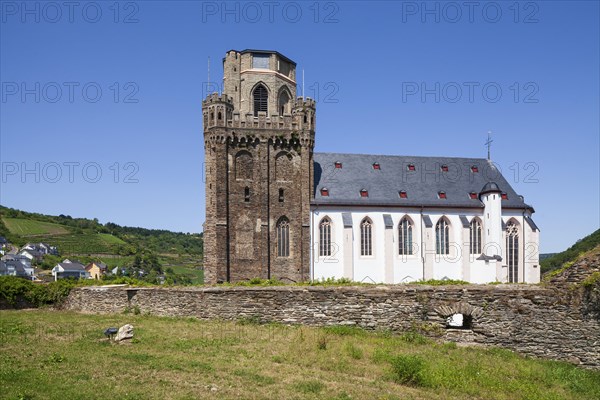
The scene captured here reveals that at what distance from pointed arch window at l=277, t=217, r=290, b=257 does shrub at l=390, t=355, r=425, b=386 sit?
3025 centimetres

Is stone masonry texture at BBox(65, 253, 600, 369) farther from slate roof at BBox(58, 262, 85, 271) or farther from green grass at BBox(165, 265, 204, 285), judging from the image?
green grass at BBox(165, 265, 204, 285)

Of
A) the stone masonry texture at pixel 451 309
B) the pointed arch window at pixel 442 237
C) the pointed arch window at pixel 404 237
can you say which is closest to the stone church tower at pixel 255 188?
the pointed arch window at pixel 404 237

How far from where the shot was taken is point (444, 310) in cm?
1611

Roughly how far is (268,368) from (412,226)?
3420cm

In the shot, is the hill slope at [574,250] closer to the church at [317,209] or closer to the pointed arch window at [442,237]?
the church at [317,209]

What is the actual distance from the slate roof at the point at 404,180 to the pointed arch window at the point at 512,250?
2051mm

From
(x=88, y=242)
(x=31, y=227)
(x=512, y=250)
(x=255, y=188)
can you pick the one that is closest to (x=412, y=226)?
(x=512, y=250)

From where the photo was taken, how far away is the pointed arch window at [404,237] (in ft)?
145

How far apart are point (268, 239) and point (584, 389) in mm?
30840

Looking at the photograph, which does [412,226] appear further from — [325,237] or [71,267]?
[71,267]

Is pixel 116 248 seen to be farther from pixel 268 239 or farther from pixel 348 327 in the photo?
pixel 348 327

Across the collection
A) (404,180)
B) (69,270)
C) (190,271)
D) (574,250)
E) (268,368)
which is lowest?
(190,271)

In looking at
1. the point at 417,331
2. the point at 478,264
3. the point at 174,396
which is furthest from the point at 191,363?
the point at 478,264

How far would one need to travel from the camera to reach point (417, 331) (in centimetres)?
1636
